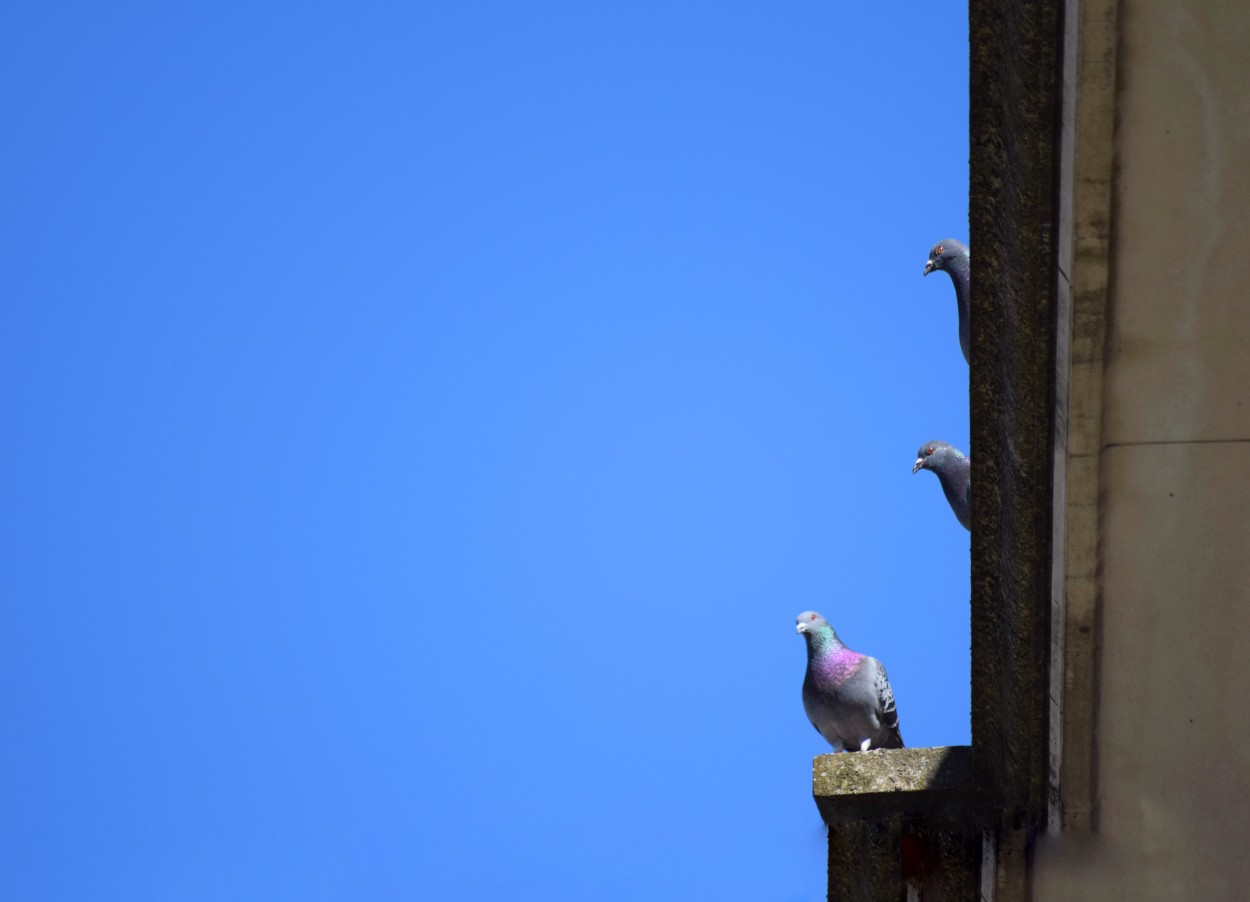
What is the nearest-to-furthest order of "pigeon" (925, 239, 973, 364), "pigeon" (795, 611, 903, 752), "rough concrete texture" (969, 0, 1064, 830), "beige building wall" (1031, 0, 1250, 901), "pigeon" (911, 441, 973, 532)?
"beige building wall" (1031, 0, 1250, 901)
"rough concrete texture" (969, 0, 1064, 830)
"pigeon" (925, 239, 973, 364)
"pigeon" (911, 441, 973, 532)
"pigeon" (795, 611, 903, 752)

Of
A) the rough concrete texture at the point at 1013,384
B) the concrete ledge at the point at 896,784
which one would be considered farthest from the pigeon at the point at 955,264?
the concrete ledge at the point at 896,784

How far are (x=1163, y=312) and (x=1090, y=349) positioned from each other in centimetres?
21

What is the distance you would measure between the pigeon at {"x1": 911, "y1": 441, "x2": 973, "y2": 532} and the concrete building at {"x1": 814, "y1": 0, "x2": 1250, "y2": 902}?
1922 mm

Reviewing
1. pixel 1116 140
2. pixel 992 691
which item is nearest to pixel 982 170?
pixel 1116 140

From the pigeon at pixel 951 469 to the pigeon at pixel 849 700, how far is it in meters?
1.38

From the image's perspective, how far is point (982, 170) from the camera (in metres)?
4.12

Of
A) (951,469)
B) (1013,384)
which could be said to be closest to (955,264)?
(951,469)

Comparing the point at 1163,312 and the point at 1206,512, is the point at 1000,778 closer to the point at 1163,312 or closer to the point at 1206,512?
the point at 1206,512

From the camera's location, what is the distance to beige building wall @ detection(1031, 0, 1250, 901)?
12.5ft

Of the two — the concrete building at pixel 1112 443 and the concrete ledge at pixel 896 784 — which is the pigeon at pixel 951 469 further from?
the concrete building at pixel 1112 443

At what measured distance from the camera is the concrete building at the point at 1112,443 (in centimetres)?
382

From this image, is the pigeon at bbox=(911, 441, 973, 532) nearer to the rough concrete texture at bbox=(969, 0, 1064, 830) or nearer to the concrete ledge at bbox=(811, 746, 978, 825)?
the concrete ledge at bbox=(811, 746, 978, 825)

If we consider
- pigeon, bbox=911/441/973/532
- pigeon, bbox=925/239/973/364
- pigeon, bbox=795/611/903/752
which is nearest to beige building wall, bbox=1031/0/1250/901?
pigeon, bbox=925/239/973/364

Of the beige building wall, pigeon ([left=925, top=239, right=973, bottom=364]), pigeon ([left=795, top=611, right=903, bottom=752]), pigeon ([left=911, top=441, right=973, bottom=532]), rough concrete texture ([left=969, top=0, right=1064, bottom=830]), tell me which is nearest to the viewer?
the beige building wall
